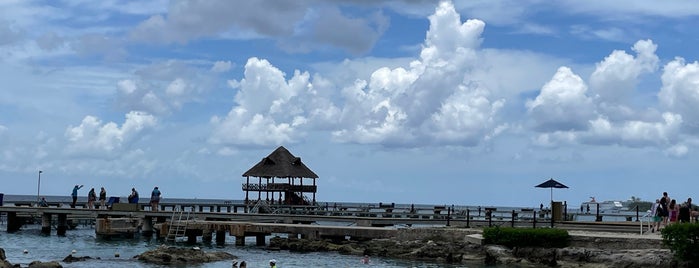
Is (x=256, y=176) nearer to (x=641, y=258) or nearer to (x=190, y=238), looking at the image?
(x=190, y=238)

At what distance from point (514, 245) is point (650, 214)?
5596 millimetres

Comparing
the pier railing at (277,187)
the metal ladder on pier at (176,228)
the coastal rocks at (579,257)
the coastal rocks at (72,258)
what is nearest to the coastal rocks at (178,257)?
the coastal rocks at (72,258)

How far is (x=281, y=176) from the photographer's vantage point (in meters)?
66.4

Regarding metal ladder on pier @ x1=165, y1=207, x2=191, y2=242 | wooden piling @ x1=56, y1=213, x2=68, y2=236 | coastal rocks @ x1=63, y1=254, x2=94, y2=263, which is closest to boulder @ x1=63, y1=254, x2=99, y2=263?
coastal rocks @ x1=63, y1=254, x2=94, y2=263

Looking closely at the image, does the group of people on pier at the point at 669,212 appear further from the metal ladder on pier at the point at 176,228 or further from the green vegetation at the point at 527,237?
the metal ladder on pier at the point at 176,228

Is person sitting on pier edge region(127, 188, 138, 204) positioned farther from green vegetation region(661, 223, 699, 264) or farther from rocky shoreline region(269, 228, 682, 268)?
green vegetation region(661, 223, 699, 264)

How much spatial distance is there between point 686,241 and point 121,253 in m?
25.1

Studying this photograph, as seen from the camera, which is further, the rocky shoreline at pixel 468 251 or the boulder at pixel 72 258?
the boulder at pixel 72 258

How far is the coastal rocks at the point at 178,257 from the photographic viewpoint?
120 feet

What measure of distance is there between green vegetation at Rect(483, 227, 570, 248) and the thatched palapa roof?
3128cm

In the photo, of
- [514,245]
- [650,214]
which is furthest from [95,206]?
[650,214]

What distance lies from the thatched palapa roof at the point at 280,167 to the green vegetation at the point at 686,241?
128ft

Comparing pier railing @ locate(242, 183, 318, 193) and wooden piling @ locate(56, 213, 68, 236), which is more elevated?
pier railing @ locate(242, 183, 318, 193)

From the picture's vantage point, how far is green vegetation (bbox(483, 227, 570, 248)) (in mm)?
35656
